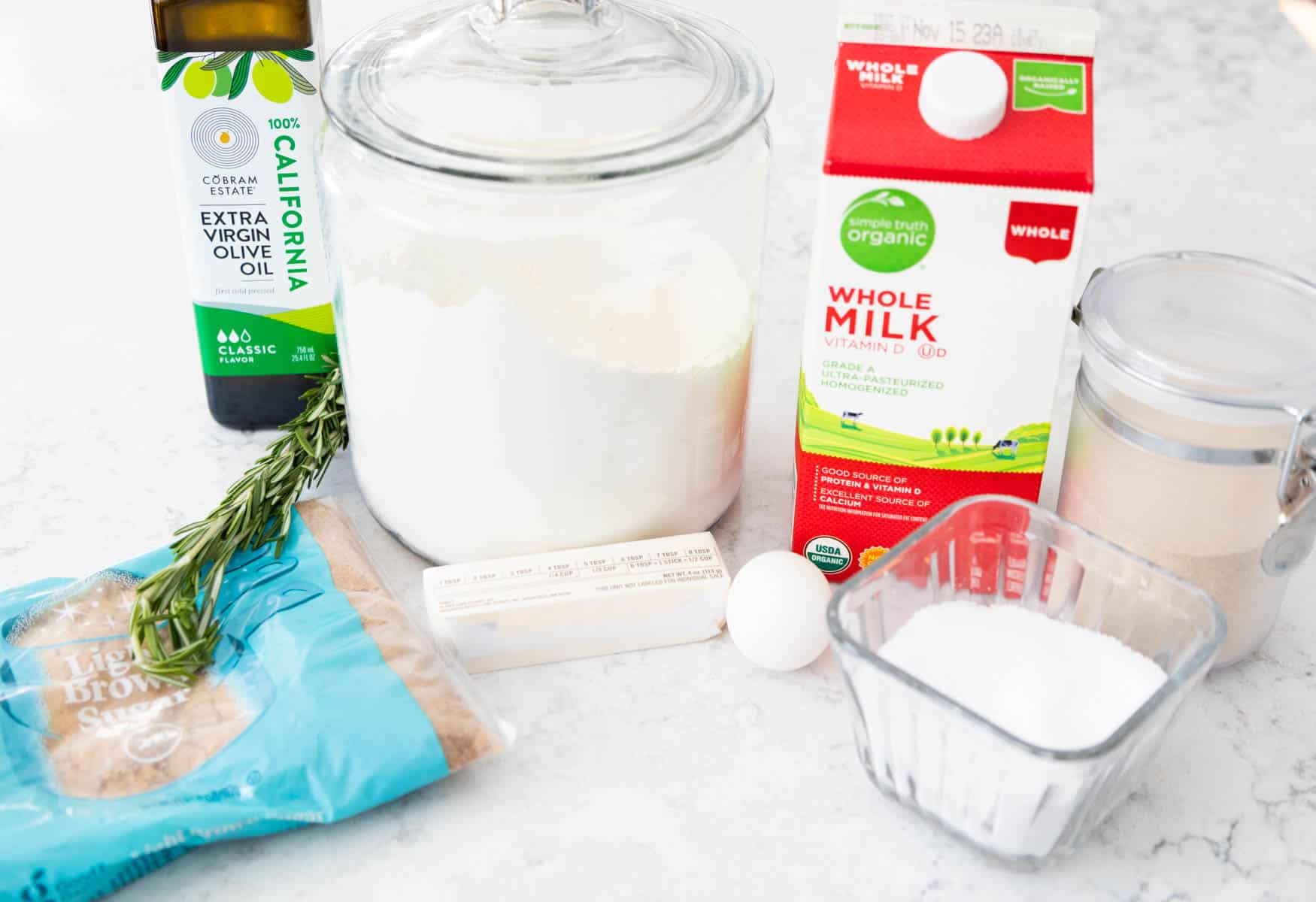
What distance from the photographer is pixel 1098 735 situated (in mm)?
764

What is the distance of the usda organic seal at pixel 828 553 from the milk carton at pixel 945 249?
0.14 ft

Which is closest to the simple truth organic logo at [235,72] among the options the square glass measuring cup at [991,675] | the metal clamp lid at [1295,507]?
the square glass measuring cup at [991,675]

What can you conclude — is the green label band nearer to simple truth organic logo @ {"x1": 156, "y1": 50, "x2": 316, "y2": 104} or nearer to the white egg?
simple truth organic logo @ {"x1": 156, "y1": 50, "x2": 316, "y2": 104}

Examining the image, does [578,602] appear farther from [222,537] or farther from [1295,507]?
[1295,507]

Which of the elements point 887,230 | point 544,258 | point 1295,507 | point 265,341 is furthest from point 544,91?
point 1295,507

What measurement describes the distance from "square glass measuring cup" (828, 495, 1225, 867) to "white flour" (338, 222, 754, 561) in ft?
0.58

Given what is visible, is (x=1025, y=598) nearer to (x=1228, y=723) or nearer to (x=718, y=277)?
(x=1228, y=723)

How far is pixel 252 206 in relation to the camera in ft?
3.32

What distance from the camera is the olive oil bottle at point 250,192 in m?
0.95

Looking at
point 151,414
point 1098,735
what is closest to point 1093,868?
point 1098,735

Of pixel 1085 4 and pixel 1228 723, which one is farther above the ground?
pixel 1085 4

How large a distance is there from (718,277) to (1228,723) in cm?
42

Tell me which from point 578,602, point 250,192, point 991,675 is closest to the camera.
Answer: point 991,675

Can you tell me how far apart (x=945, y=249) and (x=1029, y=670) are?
0.24 metres
